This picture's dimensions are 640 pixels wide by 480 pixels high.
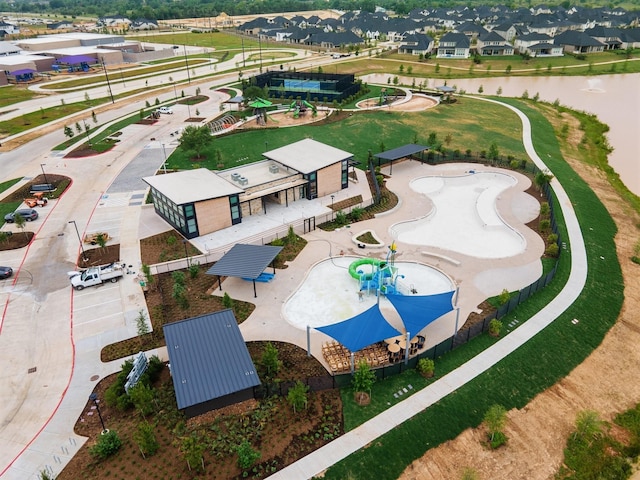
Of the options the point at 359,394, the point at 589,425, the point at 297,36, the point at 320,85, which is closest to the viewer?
the point at 589,425

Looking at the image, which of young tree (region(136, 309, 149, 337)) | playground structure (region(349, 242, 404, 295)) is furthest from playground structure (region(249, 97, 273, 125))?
young tree (region(136, 309, 149, 337))

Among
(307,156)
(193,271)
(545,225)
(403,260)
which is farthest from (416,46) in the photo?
(193,271)

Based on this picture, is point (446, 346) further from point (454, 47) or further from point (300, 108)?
point (454, 47)

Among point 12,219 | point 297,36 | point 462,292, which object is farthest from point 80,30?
point 462,292

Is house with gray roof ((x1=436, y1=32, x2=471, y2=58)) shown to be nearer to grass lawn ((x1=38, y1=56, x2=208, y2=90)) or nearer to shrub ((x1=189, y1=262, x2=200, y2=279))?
grass lawn ((x1=38, y1=56, x2=208, y2=90))

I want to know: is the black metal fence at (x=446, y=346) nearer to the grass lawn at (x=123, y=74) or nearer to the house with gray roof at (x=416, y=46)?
the grass lawn at (x=123, y=74)

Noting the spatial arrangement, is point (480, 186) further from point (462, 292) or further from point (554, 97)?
point (554, 97)

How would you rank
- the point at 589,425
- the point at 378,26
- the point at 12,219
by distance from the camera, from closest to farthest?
the point at 589,425 → the point at 12,219 → the point at 378,26
